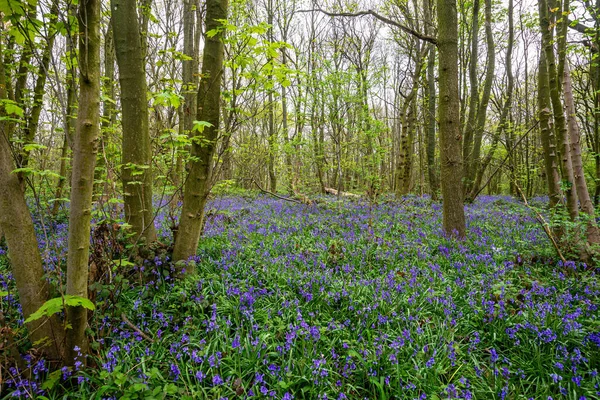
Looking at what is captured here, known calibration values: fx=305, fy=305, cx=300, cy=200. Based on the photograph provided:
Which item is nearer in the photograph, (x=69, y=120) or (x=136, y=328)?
(x=136, y=328)

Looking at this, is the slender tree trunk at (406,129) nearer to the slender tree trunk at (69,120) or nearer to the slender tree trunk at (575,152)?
the slender tree trunk at (575,152)

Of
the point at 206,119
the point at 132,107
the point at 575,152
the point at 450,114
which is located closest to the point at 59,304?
the point at 206,119

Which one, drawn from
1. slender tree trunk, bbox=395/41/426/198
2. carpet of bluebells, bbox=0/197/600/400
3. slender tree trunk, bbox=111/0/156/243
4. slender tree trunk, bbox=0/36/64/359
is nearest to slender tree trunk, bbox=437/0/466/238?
carpet of bluebells, bbox=0/197/600/400

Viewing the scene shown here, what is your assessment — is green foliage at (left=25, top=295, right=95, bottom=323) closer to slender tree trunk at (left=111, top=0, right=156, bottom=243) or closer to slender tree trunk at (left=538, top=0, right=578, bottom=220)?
slender tree trunk at (left=111, top=0, right=156, bottom=243)

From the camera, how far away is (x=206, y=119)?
374 cm

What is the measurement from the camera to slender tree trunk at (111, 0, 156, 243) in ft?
12.7

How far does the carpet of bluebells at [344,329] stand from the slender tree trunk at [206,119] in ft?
2.51

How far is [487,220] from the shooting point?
720cm

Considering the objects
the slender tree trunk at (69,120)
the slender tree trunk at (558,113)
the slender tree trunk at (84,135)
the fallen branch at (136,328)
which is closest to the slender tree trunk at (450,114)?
the slender tree trunk at (558,113)

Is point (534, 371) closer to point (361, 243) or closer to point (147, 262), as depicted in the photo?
point (361, 243)

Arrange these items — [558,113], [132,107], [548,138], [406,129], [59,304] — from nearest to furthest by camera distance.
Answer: [59,304], [132,107], [558,113], [548,138], [406,129]

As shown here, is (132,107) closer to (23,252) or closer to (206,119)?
(206,119)

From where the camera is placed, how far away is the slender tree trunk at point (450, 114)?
529 centimetres

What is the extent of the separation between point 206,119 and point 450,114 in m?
4.15
